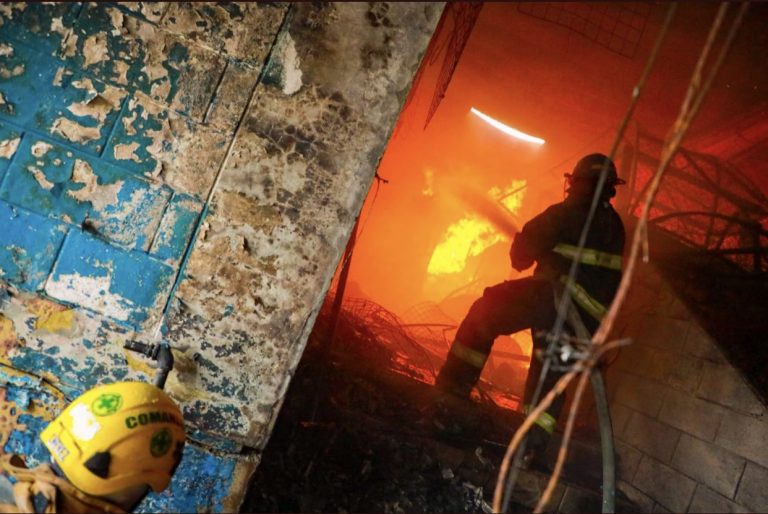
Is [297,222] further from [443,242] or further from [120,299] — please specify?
[443,242]

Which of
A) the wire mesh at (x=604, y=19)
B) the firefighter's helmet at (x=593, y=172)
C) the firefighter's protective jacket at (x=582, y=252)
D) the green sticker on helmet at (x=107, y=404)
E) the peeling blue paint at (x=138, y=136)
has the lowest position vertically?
the green sticker on helmet at (x=107, y=404)

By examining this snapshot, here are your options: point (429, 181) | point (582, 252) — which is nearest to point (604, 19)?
point (582, 252)

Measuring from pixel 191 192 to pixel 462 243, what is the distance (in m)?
14.0

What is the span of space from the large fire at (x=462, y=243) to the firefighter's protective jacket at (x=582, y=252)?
1083cm

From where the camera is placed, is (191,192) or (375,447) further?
(375,447)

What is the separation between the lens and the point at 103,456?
1.70 metres

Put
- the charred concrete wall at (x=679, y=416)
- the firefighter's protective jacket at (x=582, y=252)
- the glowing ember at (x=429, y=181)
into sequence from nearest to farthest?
the charred concrete wall at (x=679, y=416)
the firefighter's protective jacket at (x=582, y=252)
the glowing ember at (x=429, y=181)

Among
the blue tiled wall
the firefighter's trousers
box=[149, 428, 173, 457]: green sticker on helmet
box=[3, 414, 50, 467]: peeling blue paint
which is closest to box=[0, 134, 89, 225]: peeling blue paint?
the blue tiled wall

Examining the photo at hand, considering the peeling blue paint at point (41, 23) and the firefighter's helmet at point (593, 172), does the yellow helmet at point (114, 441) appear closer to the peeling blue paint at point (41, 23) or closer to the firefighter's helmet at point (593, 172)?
the peeling blue paint at point (41, 23)

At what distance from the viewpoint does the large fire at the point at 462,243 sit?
51.4ft

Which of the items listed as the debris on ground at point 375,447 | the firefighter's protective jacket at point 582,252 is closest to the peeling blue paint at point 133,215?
the debris on ground at point 375,447

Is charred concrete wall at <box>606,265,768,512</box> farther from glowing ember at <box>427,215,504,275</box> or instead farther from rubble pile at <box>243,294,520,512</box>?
glowing ember at <box>427,215,504,275</box>

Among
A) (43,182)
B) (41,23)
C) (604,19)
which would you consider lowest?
(43,182)

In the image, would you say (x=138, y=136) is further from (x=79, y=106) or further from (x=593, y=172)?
(x=593, y=172)
